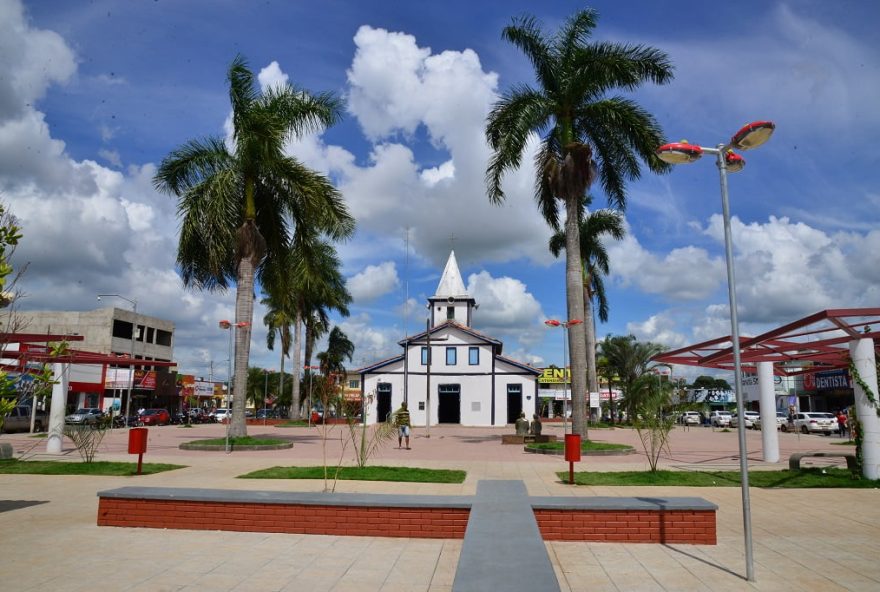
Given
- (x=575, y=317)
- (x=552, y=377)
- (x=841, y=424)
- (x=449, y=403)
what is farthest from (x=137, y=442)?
(x=552, y=377)

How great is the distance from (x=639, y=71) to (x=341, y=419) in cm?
3837

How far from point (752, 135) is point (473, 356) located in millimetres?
43494

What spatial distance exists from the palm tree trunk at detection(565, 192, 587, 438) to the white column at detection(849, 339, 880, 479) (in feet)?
28.9

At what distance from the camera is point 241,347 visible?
2203 cm

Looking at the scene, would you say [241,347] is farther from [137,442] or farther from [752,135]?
[752,135]

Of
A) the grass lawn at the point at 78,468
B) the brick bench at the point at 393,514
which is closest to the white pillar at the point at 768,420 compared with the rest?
the brick bench at the point at 393,514

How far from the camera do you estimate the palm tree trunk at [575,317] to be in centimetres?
2136

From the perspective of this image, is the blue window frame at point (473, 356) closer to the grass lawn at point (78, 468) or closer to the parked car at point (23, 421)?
the parked car at point (23, 421)

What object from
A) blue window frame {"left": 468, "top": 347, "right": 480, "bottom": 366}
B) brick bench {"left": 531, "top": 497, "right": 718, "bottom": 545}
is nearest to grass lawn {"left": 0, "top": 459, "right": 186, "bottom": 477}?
brick bench {"left": 531, "top": 497, "right": 718, "bottom": 545}

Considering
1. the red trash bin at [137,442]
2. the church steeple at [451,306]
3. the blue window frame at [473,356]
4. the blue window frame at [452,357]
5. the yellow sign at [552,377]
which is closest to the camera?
the red trash bin at [137,442]

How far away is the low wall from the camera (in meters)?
7.82

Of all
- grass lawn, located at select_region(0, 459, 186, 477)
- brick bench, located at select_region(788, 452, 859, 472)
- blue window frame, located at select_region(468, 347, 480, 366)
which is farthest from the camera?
blue window frame, located at select_region(468, 347, 480, 366)

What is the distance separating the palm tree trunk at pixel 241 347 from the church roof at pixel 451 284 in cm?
3768

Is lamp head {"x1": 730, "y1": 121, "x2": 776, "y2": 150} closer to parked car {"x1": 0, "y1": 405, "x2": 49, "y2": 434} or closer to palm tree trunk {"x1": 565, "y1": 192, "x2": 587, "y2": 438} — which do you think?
palm tree trunk {"x1": 565, "y1": 192, "x2": 587, "y2": 438}
